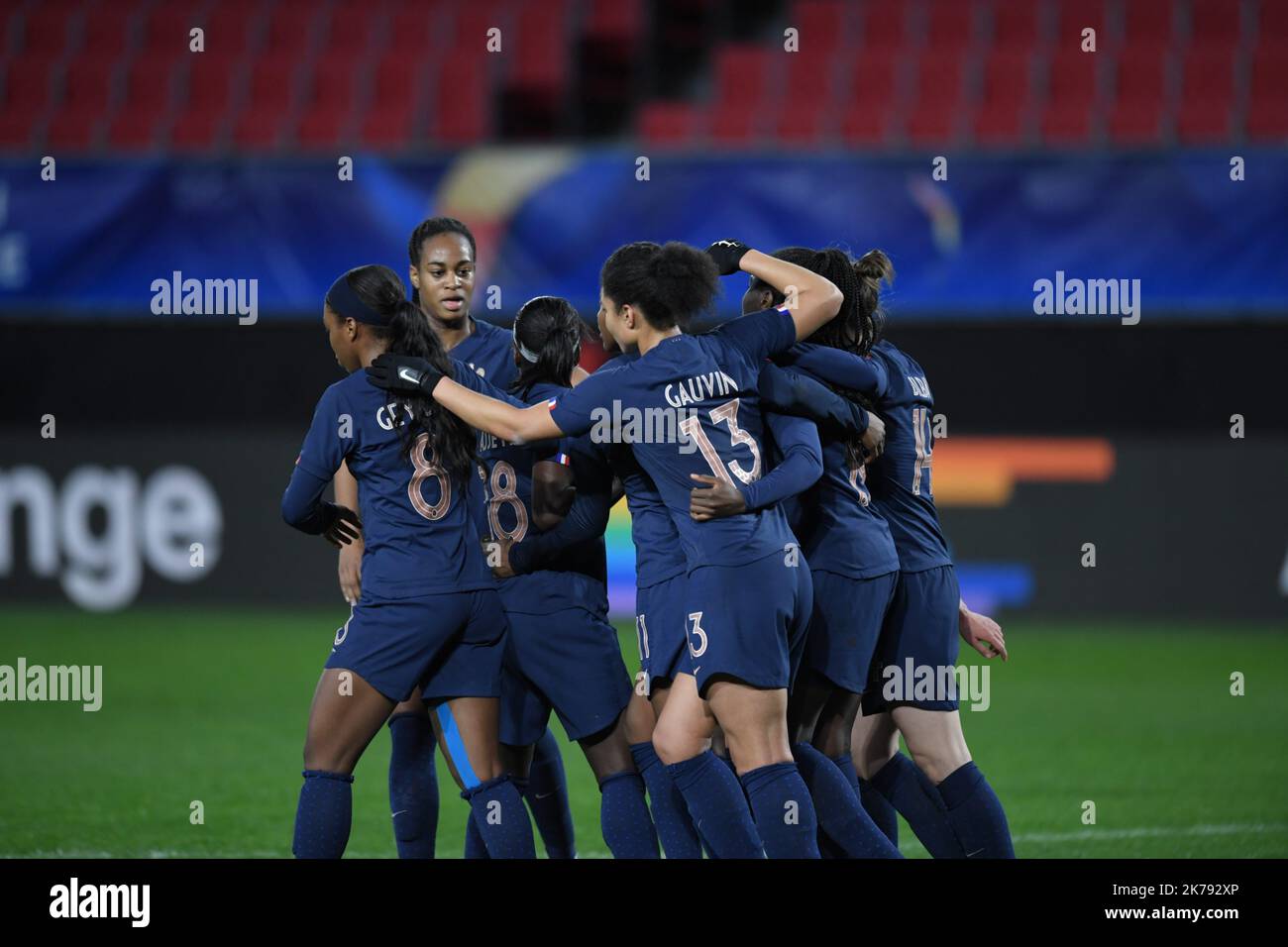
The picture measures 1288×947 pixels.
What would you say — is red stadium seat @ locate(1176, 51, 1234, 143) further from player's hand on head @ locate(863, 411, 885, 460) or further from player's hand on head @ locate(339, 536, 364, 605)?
player's hand on head @ locate(339, 536, 364, 605)

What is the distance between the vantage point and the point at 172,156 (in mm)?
13156

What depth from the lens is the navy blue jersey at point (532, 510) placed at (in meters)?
5.17

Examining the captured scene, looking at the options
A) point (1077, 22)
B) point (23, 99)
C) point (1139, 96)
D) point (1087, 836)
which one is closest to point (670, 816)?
point (1087, 836)

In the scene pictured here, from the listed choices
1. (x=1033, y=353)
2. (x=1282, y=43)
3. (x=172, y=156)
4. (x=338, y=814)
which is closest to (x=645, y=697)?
(x=338, y=814)

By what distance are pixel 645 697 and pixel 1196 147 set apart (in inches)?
340

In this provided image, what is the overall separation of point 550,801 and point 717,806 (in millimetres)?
1059

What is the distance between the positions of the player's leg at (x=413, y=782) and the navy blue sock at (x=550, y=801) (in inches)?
13.1

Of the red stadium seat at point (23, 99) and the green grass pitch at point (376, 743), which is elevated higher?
the red stadium seat at point (23, 99)

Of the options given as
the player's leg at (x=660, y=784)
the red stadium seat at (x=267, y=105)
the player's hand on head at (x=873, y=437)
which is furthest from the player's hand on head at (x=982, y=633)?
the red stadium seat at (x=267, y=105)

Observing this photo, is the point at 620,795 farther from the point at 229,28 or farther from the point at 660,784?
the point at 229,28

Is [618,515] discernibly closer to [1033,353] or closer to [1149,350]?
[1033,353]

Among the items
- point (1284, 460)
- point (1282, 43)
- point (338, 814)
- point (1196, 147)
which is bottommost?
point (338, 814)

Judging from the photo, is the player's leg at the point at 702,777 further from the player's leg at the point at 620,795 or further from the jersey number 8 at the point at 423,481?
the jersey number 8 at the point at 423,481

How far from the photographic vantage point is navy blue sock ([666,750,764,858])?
4688 mm
